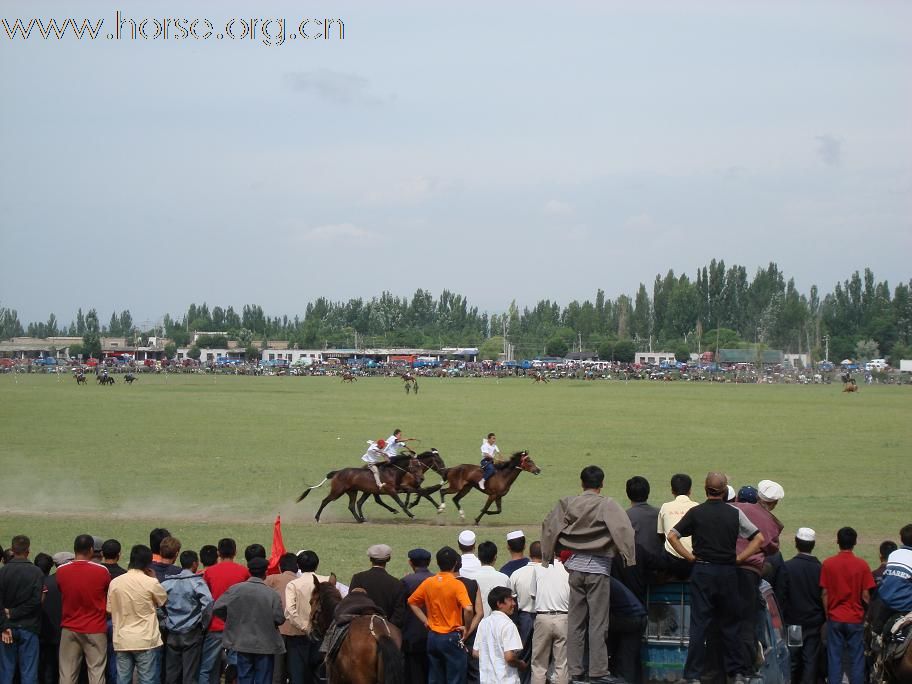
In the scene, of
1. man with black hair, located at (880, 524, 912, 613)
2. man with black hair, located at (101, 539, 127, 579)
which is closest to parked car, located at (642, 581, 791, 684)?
man with black hair, located at (880, 524, 912, 613)

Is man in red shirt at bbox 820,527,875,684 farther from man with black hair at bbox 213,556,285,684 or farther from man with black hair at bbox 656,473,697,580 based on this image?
man with black hair at bbox 213,556,285,684

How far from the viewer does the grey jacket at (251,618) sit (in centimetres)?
880

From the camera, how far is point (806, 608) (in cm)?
941

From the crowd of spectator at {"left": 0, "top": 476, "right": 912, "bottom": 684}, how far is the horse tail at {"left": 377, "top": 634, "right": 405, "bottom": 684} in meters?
0.55

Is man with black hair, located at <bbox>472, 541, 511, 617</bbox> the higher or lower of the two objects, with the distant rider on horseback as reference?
higher

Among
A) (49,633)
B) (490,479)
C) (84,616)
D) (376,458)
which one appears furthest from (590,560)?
(376,458)

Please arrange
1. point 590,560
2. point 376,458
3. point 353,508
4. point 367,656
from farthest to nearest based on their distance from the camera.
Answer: point 376,458, point 353,508, point 590,560, point 367,656

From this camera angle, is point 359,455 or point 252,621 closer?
point 252,621

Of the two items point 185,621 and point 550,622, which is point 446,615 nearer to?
point 550,622

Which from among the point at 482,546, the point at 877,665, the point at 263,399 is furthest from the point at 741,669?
the point at 263,399

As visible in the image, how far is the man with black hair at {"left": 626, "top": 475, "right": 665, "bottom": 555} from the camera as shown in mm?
9055

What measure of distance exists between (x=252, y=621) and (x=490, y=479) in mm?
12644

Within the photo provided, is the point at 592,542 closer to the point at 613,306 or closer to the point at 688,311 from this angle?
the point at 688,311

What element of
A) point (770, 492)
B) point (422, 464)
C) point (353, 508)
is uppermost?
point (770, 492)
